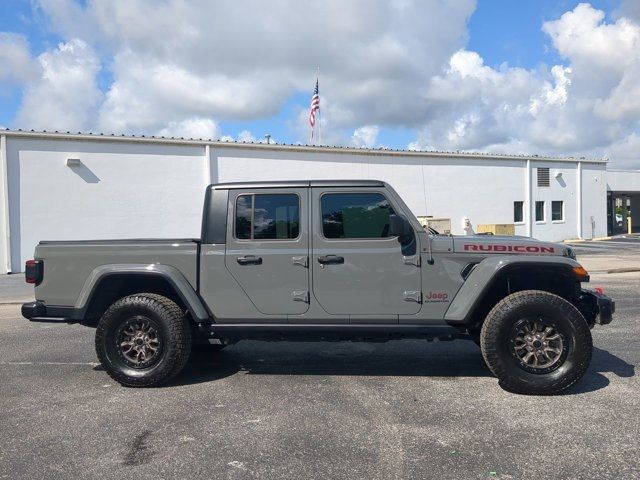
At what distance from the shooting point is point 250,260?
5.21 metres

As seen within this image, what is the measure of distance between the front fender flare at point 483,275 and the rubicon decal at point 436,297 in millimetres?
80

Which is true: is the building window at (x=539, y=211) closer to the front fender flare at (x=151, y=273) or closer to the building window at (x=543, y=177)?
the building window at (x=543, y=177)

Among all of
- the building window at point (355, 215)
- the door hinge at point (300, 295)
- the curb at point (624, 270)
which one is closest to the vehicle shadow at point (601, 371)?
the building window at point (355, 215)

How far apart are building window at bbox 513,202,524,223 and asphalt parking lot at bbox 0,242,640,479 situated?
76.1 ft

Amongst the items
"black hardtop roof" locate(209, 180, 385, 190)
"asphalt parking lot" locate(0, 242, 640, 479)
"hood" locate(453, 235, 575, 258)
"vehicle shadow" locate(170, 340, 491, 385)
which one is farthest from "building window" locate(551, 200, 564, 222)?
"black hardtop roof" locate(209, 180, 385, 190)

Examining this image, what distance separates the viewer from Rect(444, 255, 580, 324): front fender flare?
490 cm

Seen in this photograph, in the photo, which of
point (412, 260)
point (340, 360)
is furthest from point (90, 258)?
point (412, 260)

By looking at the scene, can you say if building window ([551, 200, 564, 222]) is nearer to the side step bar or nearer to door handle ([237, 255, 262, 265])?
the side step bar

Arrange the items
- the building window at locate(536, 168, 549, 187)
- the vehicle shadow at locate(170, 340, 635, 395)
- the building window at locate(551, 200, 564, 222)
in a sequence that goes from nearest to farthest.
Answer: the vehicle shadow at locate(170, 340, 635, 395), the building window at locate(536, 168, 549, 187), the building window at locate(551, 200, 564, 222)

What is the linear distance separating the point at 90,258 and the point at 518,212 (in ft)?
88.5

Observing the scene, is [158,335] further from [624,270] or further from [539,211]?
[539,211]

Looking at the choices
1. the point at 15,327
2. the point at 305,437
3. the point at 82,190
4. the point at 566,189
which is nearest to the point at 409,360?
the point at 305,437

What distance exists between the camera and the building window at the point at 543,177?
2967 cm

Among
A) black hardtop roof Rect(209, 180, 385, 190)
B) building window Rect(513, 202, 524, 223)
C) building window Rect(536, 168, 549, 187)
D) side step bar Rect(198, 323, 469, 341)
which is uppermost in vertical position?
building window Rect(536, 168, 549, 187)
